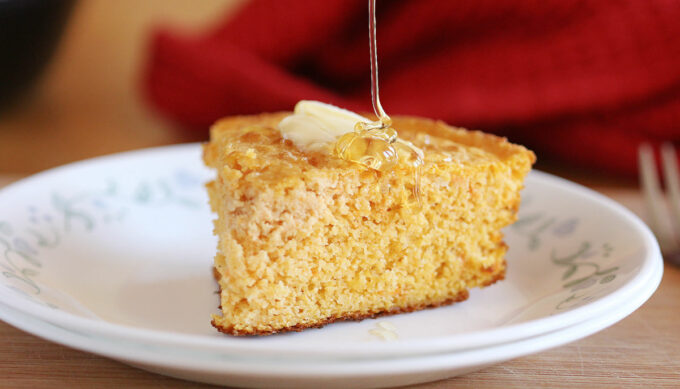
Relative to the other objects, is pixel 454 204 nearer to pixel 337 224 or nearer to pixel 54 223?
pixel 337 224

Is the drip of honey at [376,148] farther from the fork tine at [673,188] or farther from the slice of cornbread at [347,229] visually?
the fork tine at [673,188]

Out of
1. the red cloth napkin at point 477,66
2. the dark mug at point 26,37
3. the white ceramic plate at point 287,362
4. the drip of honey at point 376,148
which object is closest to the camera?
the white ceramic plate at point 287,362

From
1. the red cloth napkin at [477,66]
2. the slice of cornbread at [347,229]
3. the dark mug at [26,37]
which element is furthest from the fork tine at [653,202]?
the dark mug at [26,37]

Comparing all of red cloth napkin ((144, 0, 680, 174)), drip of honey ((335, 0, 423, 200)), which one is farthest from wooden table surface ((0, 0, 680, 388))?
drip of honey ((335, 0, 423, 200))

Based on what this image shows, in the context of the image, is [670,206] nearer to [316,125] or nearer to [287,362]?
[316,125]

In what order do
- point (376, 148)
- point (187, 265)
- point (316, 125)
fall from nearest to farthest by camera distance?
point (376, 148) < point (316, 125) < point (187, 265)

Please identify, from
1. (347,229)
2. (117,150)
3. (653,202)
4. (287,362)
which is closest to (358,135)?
(347,229)

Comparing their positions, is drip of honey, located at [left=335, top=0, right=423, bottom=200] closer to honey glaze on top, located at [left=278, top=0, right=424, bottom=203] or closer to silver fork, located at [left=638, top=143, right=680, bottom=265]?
honey glaze on top, located at [left=278, top=0, right=424, bottom=203]
